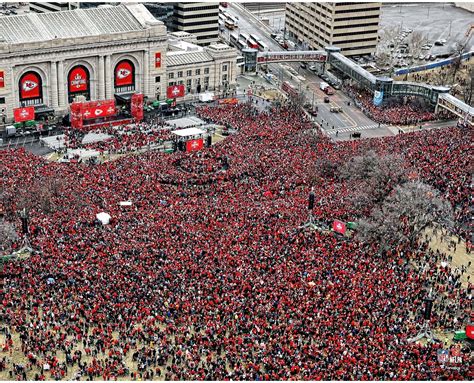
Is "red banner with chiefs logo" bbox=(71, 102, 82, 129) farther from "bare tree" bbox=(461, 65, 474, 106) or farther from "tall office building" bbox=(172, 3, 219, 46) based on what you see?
"bare tree" bbox=(461, 65, 474, 106)

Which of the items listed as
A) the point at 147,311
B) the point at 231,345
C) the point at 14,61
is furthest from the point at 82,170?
the point at 231,345

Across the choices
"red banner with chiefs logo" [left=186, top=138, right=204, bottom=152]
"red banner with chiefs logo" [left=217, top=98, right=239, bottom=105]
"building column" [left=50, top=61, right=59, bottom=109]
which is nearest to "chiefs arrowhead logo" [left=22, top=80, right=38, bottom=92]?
"building column" [left=50, top=61, right=59, bottom=109]

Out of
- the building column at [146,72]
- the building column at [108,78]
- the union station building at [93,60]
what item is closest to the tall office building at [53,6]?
the union station building at [93,60]

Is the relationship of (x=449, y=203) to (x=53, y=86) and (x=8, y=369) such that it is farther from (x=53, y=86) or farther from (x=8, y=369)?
(x=53, y=86)

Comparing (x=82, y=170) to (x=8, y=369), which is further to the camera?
(x=82, y=170)

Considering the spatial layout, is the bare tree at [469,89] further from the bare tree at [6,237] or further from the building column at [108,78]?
the bare tree at [6,237]
